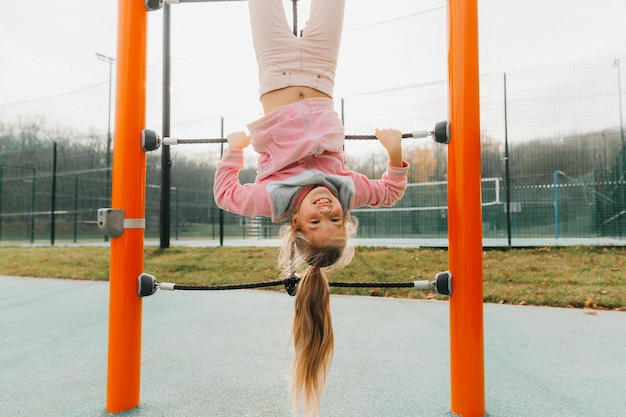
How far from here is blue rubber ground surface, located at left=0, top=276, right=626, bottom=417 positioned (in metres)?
1.69

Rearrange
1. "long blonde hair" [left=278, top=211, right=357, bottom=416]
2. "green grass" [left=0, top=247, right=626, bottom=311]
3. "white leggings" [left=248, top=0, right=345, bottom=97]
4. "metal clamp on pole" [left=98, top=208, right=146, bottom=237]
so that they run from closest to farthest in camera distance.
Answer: "long blonde hair" [left=278, top=211, right=357, bottom=416]
"metal clamp on pole" [left=98, top=208, right=146, bottom=237]
"white leggings" [left=248, top=0, right=345, bottom=97]
"green grass" [left=0, top=247, right=626, bottom=311]

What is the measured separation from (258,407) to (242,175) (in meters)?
3.35

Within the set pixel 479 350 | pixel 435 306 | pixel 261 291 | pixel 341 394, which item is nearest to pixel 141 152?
pixel 341 394

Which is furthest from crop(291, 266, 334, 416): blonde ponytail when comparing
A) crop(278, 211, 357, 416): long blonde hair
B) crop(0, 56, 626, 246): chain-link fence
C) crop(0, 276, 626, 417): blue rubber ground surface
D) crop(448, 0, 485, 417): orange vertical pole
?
crop(0, 56, 626, 246): chain-link fence

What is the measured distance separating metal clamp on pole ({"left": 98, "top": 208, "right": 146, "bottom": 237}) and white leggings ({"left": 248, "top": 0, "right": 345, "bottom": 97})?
757 millimetres

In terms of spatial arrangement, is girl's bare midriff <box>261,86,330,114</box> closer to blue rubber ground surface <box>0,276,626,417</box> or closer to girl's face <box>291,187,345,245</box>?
girl's face <box>291,187,345,245</box>

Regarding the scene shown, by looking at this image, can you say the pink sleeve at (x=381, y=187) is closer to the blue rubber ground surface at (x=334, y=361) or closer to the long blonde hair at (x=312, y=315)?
the long blonde hair at (x=312, y=315)

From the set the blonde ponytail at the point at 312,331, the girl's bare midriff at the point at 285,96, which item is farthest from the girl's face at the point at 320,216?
the girl's bare midriff at the point at 285,96

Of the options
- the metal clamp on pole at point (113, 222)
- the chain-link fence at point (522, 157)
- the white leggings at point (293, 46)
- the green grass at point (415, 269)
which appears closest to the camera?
the metal clamp on pole at point (113, 222)

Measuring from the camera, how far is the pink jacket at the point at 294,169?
1636 mm

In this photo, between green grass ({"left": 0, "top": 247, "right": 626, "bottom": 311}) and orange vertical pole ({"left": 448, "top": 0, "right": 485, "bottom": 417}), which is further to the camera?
green grass ({"left": 0, "top": 247, "right": 626, "bottom": 311})

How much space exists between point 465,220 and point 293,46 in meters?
0.99

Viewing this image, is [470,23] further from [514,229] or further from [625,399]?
[514,229]

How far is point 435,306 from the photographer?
362 centimetres
